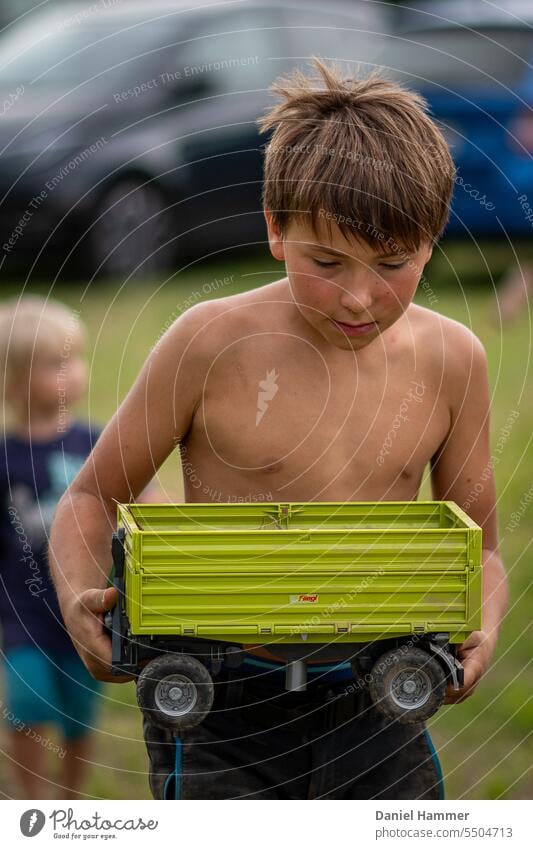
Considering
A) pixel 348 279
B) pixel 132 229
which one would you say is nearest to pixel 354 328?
pixel 348 279

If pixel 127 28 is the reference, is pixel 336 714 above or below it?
below

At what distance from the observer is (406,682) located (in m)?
1.99

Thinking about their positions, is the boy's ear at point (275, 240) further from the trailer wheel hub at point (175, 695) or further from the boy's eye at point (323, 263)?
the trailer wheel hub at point (175, 695)

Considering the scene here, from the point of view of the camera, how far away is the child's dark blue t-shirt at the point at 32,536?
12.7 ft

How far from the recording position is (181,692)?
1976mm

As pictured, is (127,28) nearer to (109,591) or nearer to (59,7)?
(59,7)

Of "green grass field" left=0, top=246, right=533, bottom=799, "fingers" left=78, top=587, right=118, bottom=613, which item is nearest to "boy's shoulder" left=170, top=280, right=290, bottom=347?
"fingers" left=78, top=587, right=118, bottom=613

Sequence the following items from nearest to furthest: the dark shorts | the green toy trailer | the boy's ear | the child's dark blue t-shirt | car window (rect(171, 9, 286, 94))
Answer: the green toy trailer, the boy's ear, the dark shorts, the child's dark blue t-shirt, car window (rect(171, 9, 286, 94))

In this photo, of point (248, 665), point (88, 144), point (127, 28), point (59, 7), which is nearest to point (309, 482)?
point (248, 665)

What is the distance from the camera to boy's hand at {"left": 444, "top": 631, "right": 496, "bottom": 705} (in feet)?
7.54

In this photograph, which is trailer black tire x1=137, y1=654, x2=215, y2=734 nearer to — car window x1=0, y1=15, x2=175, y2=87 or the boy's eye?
the boy's eye

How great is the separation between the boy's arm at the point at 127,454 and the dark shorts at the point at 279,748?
1.04ft

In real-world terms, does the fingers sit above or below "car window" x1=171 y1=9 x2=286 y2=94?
below

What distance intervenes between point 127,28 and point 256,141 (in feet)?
3.71
